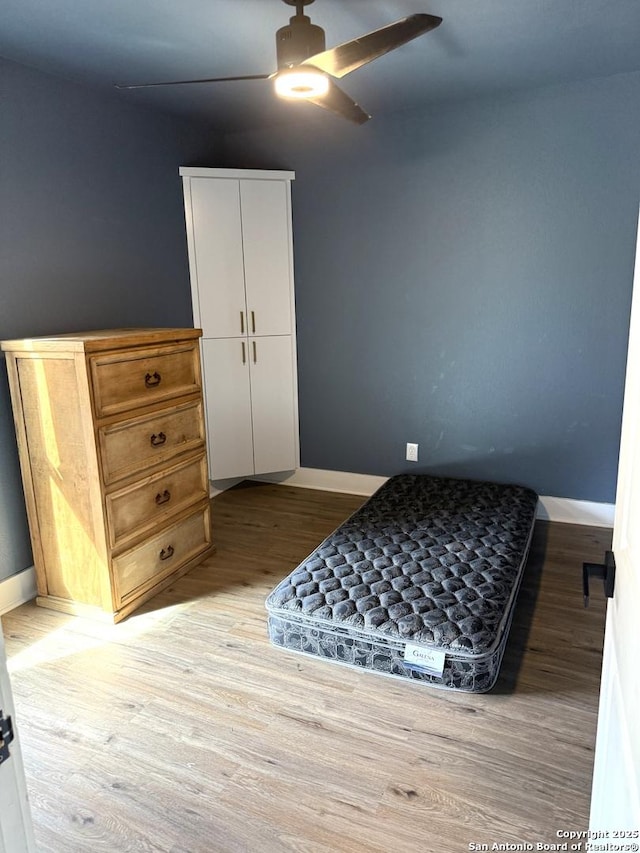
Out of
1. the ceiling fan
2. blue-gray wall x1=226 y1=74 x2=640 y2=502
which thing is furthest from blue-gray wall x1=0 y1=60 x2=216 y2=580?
the ceiling fan

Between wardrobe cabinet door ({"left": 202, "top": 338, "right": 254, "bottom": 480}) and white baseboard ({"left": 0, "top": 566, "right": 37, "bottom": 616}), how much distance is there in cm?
140

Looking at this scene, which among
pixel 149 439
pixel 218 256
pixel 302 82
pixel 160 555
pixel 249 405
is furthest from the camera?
pixel 249 405

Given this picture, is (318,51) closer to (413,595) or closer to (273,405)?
(413,595)

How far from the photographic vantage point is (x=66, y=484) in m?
2.46

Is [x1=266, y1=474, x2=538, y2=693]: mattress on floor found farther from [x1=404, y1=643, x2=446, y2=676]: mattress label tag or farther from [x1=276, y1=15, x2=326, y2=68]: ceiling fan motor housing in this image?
[x1=276, y1=15, x2=326, y2=68]: ceiling fan motor housing

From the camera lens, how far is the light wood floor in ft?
5.06

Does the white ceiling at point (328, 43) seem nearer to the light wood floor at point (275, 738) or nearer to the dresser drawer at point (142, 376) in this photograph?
the dresser drawer at point (142, 376)

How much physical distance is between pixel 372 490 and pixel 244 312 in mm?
1533

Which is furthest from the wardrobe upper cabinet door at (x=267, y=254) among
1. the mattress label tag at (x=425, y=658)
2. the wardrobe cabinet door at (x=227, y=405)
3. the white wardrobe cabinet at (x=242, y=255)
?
the mattress label tag at (x=425, y=658)

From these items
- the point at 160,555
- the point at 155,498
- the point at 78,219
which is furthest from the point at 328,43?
the point at 160,555

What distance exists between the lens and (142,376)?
8.43ft

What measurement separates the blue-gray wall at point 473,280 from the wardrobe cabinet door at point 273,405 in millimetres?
145

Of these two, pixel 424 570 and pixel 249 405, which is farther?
pixel 249 405

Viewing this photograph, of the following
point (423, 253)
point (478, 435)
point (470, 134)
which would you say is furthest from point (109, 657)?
point (470, 134)
